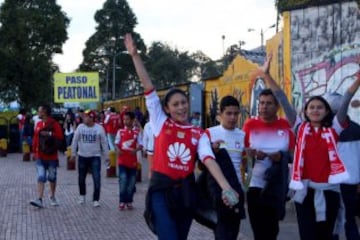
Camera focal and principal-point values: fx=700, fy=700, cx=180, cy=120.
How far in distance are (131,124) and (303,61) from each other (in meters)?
3.40

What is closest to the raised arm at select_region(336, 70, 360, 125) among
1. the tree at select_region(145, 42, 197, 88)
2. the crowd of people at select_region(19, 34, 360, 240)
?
the crowd of people at select_region(19, 34, 360, 240)

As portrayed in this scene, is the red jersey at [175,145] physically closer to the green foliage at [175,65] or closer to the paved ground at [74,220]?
the paved ground at [74,220]

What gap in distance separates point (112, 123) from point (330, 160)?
18077 mm

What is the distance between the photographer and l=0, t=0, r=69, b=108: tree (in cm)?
4928

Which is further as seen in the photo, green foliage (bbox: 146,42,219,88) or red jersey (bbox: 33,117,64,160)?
green foliage (bbox: 146,42,219,88)

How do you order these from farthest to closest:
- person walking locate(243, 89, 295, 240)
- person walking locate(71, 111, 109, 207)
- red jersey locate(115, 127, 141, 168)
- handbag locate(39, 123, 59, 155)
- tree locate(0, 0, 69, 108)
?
tree locate(0, 0, 69, 108)
person walking locate(71, 111, 109, 207)
red jersey locate(115, 127, 141, 168)
handbag locate(39, 123, 59, 155)
person walking locate(243, 89, 295, 240)

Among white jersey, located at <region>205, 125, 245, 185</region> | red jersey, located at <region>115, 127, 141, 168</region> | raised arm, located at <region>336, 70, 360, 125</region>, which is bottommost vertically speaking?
red jersey, located at <region>115, 127, 141, 168</region>

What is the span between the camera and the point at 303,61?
1299 cm

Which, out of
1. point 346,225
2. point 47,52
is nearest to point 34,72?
point 47,52

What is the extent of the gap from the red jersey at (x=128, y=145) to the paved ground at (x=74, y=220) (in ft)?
2.67

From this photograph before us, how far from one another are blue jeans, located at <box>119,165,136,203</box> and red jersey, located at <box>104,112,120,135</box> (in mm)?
10650

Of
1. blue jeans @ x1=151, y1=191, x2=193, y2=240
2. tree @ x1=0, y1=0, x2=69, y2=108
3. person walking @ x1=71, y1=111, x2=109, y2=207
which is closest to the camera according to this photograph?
blue jeans @ x1=151, y1=191, x2=193, y2=240

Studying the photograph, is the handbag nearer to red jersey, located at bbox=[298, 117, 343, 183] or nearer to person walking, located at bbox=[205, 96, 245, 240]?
person walking, located at bbox=[205, 96, 245, 240]

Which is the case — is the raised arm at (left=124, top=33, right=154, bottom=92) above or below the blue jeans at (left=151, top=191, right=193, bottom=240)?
above
